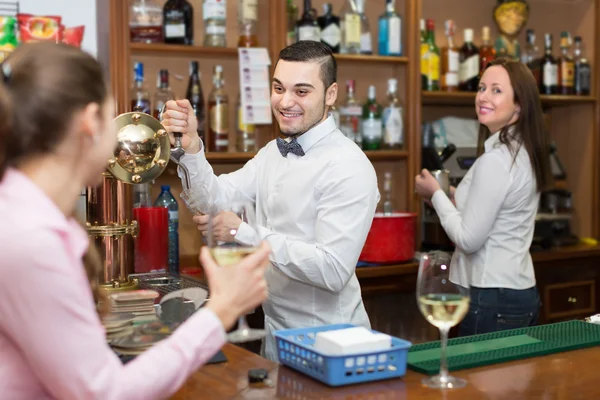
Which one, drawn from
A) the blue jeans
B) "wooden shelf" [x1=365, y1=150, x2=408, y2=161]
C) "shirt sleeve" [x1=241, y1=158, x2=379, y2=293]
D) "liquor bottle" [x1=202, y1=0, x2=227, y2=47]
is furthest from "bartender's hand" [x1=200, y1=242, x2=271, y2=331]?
"wooden shelf" [x1=365, y1=150, x2=408, y2=161]

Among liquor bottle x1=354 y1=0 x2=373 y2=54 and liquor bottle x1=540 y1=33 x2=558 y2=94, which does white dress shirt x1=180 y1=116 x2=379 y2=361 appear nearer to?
liquor bottle x1=354 y1=0 x2=373 y2=54

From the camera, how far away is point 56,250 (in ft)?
2.94

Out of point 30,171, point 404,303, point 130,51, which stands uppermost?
point 130,51

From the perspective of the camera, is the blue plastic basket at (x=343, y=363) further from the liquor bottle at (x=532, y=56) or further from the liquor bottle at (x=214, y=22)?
the liquor bottle at (x=532, y=56)

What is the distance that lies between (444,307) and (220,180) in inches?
48.6

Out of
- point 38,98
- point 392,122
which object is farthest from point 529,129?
point 38,98

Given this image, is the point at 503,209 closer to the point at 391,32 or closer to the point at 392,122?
the point at 392,122

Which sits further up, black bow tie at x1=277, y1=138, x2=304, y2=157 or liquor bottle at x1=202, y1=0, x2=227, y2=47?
liquor bottle at x1=202, y1=0, x2=227, y2=47

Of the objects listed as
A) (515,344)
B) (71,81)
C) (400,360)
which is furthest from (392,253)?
(71,81)

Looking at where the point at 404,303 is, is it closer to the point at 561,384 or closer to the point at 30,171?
the point at 561,384

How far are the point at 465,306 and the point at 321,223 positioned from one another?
0.79 metres

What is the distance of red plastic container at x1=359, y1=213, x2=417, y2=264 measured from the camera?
120 inches

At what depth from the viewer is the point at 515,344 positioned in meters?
1.56

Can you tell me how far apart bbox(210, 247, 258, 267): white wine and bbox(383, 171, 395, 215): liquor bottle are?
2.26 metres
